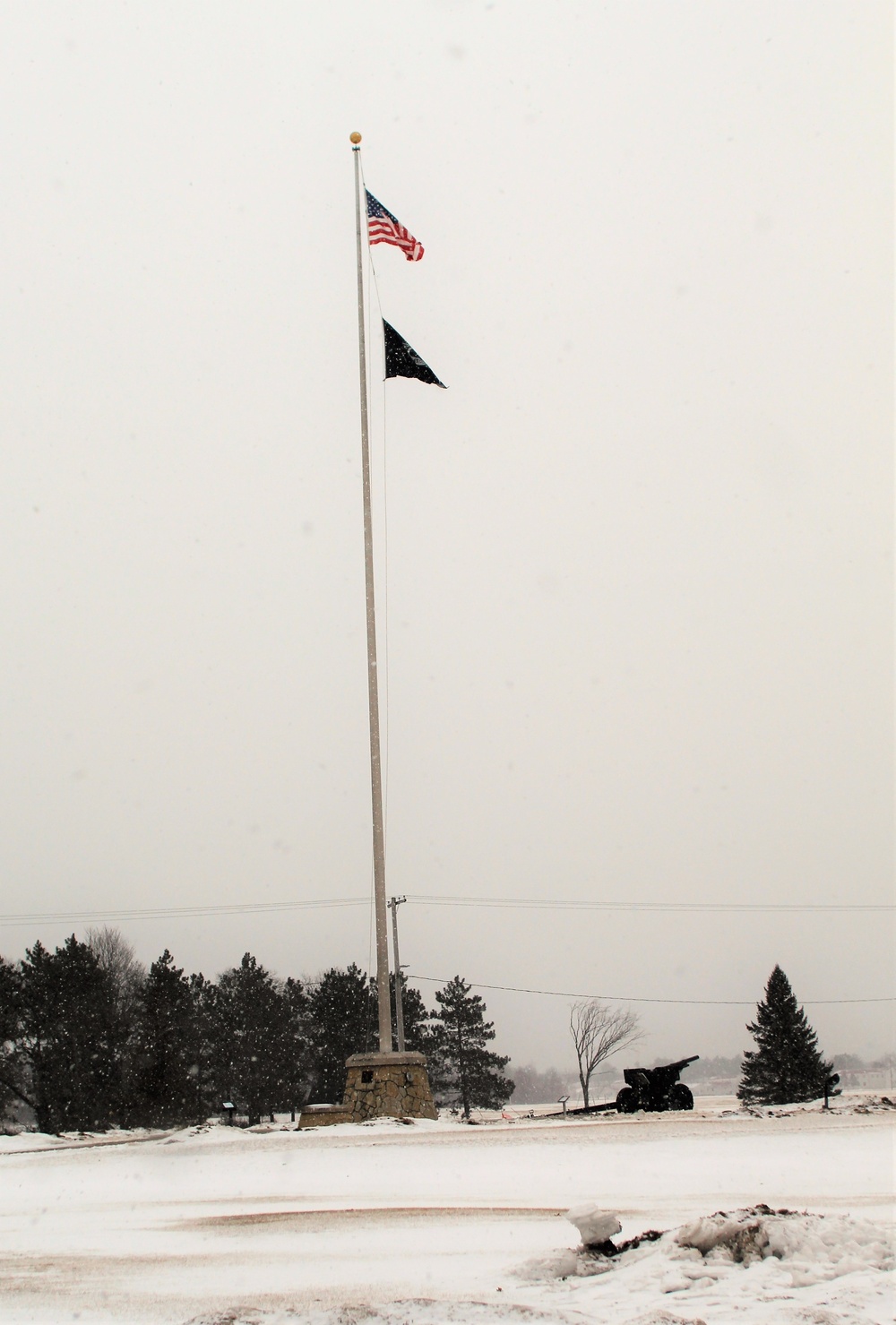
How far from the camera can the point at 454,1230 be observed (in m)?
5.71

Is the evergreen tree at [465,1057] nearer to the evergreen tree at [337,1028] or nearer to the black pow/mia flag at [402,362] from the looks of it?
the evergreen tree at [337,1028]

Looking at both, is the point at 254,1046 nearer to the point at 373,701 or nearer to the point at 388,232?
the point at 373,701

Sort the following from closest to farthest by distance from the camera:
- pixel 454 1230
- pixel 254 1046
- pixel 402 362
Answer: pixel 454 1230 → pixel 402 362 → pixel 254 1046

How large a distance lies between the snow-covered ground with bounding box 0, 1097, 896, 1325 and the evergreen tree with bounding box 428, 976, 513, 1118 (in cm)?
A: 4821

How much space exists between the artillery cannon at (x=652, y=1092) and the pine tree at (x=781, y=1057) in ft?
85.6

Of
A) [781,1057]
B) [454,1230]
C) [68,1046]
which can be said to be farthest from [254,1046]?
[454,1230]

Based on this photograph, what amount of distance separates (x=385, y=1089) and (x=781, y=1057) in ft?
117

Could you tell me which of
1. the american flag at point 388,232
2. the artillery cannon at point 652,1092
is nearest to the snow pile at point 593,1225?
the artillery cannon at point 652,1092

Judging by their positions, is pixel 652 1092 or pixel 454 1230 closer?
pixel 454 1230

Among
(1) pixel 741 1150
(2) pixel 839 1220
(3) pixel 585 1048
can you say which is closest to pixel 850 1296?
(2) pixel 839 1220

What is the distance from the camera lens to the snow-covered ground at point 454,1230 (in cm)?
390

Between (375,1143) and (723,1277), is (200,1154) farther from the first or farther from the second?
(723,1277)

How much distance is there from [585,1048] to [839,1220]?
62.3 m

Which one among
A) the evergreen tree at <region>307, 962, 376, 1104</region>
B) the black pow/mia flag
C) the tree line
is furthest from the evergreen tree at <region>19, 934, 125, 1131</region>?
the black pow/mia flag
